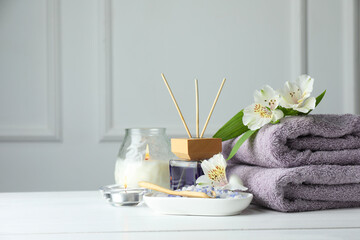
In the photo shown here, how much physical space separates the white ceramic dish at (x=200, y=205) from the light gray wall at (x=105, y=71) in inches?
40.9

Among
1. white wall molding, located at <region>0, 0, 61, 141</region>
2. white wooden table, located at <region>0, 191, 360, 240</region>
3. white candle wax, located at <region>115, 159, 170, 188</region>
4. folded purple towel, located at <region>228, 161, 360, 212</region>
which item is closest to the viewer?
white wooden table, located at <region>0, 191, 360, 240</region>

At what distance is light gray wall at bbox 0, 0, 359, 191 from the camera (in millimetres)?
1585

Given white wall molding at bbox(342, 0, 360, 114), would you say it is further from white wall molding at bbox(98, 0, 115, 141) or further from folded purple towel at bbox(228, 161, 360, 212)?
folded purple towel at bbox(228, 161, 360, 212)

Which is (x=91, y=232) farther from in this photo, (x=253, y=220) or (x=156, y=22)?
(x=156, y=22)

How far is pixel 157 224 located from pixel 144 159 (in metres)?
0.20

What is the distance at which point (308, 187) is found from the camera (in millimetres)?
595

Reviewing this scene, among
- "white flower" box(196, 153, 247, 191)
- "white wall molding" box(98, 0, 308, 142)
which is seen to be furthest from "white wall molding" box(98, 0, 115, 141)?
"white flower" box(196, 153, 247, 191)

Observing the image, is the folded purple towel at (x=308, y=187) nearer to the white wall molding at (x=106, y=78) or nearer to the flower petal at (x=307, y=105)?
the flower petal at (x=307, y=105)

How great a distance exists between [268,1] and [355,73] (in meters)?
0.46

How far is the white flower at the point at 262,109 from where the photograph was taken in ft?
2.13

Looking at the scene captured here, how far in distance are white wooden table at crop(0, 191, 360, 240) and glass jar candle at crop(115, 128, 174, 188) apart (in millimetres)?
64

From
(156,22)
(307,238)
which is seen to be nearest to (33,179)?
(156,22)

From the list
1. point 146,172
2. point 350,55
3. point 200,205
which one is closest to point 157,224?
point 200,205

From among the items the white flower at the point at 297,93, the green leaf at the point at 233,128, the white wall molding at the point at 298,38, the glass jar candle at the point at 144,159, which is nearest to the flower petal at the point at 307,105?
the white flower at the point at 297,93
